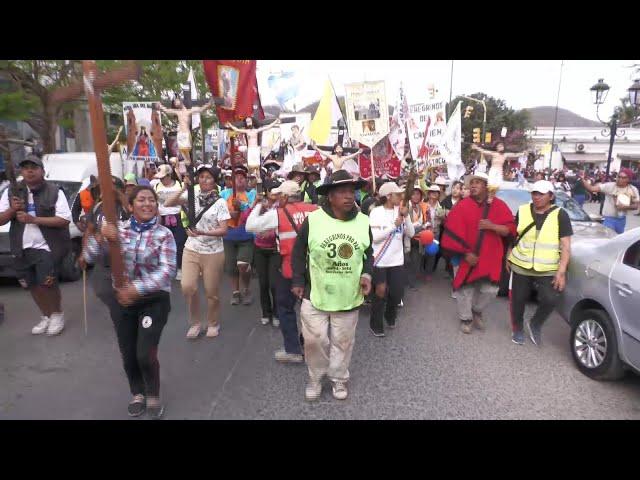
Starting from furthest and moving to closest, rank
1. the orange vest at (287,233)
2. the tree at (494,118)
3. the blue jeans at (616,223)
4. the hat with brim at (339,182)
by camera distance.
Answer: the tree at (494,118) → the blue jeans at (616,223) → the orange vest at (287,233) → the hat with brim at (339,182)

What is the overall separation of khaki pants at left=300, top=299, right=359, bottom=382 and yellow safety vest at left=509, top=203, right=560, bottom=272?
2.28 m

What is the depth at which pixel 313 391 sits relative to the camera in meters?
3.74

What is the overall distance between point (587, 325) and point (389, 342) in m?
1.95

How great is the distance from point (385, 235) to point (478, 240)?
114cm

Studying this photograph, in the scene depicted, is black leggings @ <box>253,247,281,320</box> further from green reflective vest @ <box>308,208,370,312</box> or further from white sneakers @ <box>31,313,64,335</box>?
white sneakers @ <box>31,313,64,335</box>

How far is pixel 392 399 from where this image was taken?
12.3ft

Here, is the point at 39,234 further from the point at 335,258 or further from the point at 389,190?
the point at 389,190

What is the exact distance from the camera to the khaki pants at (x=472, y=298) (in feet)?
17.3

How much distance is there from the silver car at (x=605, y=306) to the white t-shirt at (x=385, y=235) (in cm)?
178

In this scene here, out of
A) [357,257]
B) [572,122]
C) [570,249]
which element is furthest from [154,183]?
[572,122]

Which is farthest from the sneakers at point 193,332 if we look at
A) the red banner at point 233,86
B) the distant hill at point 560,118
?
the distant hill at point 560,118

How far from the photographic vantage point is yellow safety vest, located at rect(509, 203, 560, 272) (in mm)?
4605

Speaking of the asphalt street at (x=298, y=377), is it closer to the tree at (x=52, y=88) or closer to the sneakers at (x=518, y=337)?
the sneakers at (x=518, y=337)

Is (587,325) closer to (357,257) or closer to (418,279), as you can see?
(357,257)
